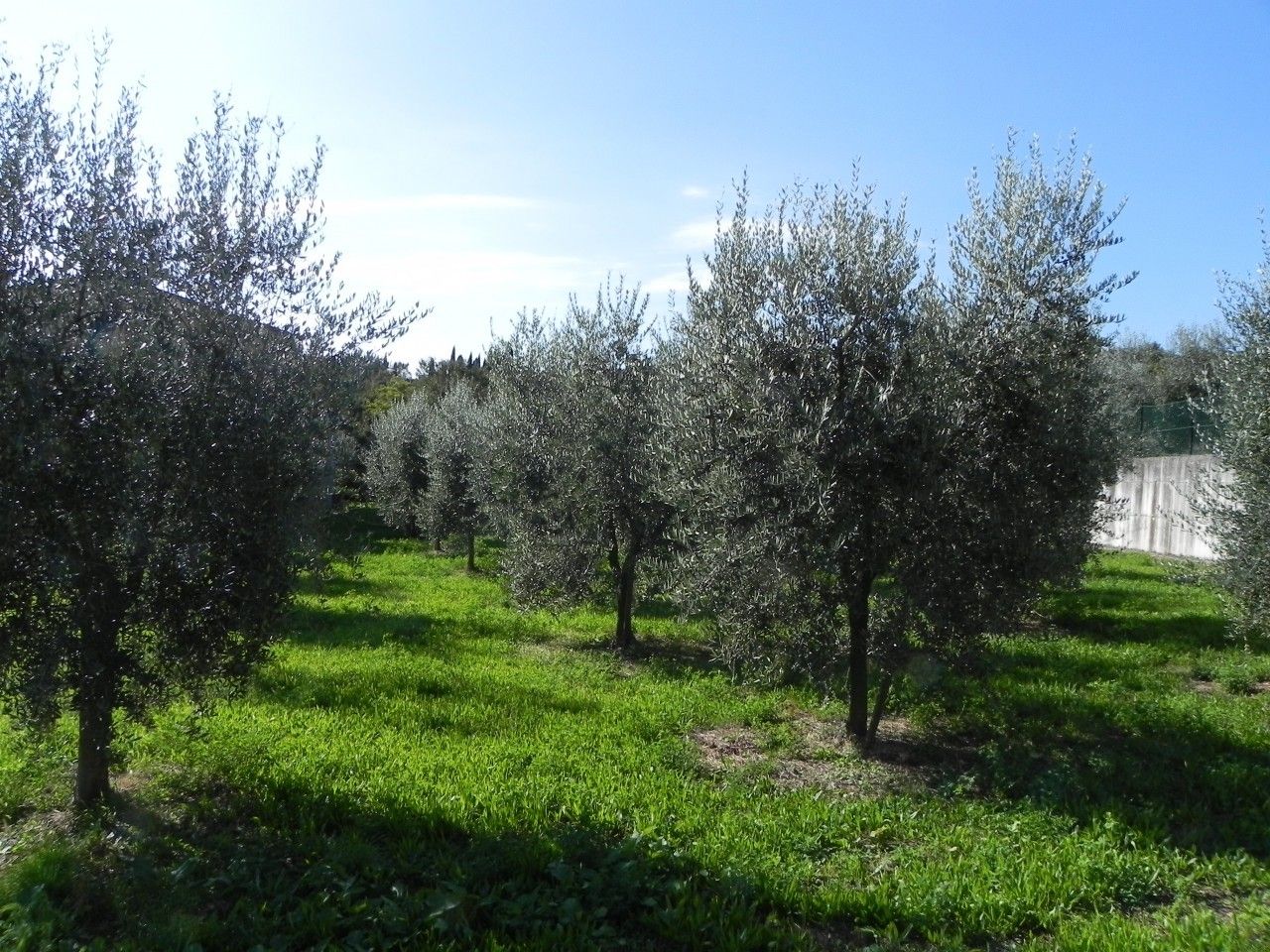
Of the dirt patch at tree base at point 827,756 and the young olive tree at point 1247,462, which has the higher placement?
the young olive tree at point 1247,462

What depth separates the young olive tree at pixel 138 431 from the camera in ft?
16.2

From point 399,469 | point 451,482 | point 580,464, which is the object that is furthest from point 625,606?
point 399,469

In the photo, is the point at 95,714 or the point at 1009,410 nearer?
the point at 95,714

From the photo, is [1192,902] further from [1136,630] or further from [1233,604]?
[1136,630]

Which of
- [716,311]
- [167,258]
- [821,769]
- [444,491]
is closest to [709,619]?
[821,769]

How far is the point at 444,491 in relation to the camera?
22938 millimetres

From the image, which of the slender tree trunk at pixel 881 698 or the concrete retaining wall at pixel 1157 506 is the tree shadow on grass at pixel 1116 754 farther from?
the concrete retaining wall at pixel 1157 506

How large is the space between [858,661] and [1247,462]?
4575 millimetres

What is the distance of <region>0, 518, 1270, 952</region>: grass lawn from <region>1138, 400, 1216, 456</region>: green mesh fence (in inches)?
560

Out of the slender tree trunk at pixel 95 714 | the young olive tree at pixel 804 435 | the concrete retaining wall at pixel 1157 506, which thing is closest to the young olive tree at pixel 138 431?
the slender tree trunk at pixel 95 714

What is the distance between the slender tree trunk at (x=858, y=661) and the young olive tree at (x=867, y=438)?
2 centimetres

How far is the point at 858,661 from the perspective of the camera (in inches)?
320

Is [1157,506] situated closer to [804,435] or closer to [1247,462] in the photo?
[1247,462]

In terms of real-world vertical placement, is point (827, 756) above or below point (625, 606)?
below
